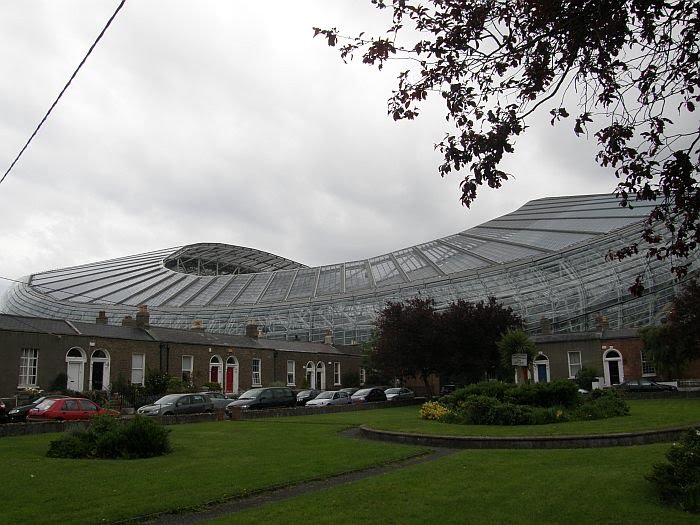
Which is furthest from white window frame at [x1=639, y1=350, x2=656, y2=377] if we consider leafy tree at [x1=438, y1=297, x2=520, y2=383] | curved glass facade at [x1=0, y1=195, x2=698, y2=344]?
leafy tree at [x1=438, y1=297, x2=520, y2=383]

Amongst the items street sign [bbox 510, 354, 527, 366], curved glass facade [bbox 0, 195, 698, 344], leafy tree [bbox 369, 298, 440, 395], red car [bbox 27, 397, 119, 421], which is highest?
curved glass facade [bbox 0, 195, 698, 344]

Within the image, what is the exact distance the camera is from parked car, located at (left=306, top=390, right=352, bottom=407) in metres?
34.9

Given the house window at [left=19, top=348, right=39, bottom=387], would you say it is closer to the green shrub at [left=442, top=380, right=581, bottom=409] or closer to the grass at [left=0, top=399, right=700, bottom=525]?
the grass at [left=0, top=399, right=700, bottom=525]

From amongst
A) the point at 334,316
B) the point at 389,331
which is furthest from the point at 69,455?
the point at 334,316

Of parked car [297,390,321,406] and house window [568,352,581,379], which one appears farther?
house window [568,352,581,379]

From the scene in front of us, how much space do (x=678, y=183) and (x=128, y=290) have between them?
224ft

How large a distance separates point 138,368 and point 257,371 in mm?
10060

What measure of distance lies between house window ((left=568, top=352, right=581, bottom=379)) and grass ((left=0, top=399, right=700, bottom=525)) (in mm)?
30999

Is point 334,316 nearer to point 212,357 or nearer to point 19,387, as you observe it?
point 212,357

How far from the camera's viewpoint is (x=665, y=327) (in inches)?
1438

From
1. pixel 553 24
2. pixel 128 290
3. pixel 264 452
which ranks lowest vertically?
pixel 264 452

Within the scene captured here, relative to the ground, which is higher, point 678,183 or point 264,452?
point 678,183

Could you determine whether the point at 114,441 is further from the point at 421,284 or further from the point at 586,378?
the point at 421,284

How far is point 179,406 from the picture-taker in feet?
91.7
